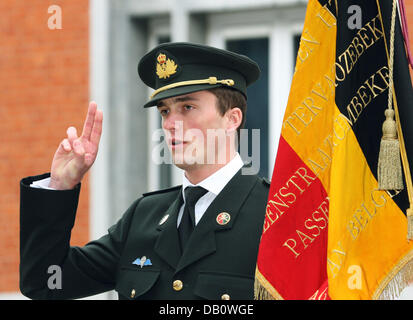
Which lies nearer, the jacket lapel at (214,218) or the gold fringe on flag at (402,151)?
the gold fringe on flag at (402,151)

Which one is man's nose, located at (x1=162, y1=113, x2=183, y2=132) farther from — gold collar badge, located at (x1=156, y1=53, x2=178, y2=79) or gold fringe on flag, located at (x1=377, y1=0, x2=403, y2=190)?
gold fringe on flag, located at (x1=377, y1=0, x2=403, y2=190)

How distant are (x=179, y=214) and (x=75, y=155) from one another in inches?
19.4

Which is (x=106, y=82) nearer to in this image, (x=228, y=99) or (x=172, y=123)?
(x=228, y=99)

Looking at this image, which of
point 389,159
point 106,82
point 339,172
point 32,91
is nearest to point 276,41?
point 106,82

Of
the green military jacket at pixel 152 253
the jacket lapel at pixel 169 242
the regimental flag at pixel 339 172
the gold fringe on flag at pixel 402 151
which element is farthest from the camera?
the jacket lapel at pixel 169 242

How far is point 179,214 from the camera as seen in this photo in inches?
123

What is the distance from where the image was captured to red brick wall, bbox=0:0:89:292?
6344 millimetres

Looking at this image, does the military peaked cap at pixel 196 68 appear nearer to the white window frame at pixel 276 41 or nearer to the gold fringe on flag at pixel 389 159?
the gold fringe on flag at pixel 389 159

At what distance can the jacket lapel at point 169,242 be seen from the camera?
9.73 ft

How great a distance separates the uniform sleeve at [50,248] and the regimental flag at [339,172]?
0.75 meters

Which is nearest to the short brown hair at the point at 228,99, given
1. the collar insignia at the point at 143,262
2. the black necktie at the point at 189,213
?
the black necktie at the point at 189,213

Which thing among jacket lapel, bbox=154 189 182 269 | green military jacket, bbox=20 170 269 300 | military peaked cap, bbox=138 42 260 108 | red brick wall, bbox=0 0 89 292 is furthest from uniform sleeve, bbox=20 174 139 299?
red brick wall, bbox=0 0 89 292

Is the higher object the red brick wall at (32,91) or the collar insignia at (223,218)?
the red brick wall at (32,91)

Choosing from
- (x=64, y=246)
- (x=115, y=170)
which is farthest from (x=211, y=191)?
(x=115, y=170)
